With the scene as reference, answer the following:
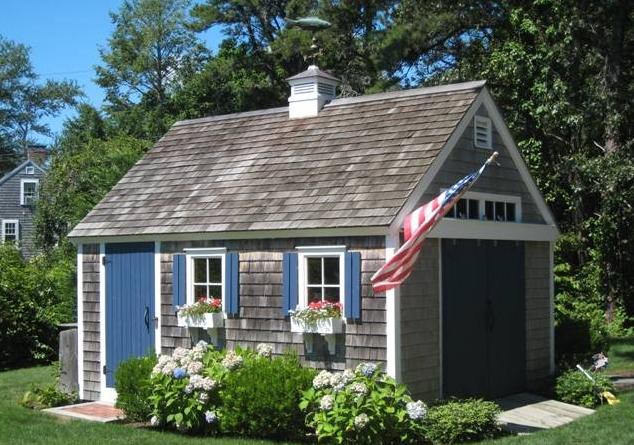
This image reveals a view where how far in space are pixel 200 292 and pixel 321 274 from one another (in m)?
2.18

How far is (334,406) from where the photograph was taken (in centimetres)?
1016

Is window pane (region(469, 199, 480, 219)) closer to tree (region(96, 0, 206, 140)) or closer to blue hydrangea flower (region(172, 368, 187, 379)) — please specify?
blue hydrangea flower (region(172, 368, 187, 379))

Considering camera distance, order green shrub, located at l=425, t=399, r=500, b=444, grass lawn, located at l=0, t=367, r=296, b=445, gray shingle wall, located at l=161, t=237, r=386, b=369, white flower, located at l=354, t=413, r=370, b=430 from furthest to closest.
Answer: gray shingle wall, located at l=161, t=237, r=386, b=369
grass lawn, located at l=0, t=367, r=296, b=445
green shrub, located at l=425, t=399, r=500, b=444
white flower, located at l=354, t=413, r=370, b=430

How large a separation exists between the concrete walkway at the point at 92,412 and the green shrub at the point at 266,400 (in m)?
2.16

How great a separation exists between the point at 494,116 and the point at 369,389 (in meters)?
5.16

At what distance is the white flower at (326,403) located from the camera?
10109 mm

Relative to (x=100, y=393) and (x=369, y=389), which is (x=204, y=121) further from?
(x=369, y=389)

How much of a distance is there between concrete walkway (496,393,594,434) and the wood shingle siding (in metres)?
6.12

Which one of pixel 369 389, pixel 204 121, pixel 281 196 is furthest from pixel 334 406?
pixel 204 121

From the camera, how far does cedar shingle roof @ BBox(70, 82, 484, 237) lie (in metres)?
12.0

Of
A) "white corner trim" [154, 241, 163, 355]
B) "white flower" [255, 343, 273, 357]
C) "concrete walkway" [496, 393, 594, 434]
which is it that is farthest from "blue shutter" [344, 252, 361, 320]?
"white corner trim" [154, 241, 163, 355]

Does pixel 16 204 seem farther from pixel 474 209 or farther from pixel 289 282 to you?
pixel 474 209

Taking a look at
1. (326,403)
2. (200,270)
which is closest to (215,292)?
(200,270)

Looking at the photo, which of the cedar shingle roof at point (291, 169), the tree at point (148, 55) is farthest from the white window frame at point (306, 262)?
the tree at point (148, 55)
